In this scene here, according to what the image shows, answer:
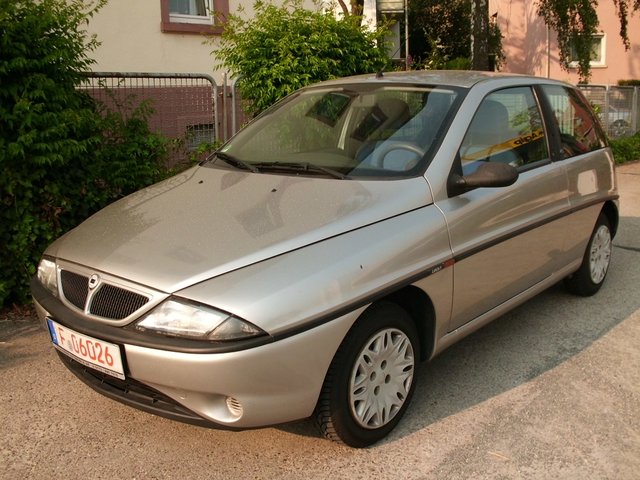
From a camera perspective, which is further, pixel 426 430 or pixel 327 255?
pixel 426 430

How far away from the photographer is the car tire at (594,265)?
4.82m

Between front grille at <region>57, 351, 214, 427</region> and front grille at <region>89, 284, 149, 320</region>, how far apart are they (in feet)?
0.90

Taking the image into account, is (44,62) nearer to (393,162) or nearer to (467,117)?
(393,162)

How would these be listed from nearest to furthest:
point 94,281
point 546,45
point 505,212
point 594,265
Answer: point 94,281 < point 505,212 < point 594,265 < point 546,45

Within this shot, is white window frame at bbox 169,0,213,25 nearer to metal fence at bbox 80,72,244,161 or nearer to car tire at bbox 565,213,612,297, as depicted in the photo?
metal fence at bbox 80,72,244,161

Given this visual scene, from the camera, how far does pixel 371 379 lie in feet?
9.61

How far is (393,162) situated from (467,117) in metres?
0.51

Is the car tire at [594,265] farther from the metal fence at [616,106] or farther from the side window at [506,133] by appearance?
the metal fence at [616,106]

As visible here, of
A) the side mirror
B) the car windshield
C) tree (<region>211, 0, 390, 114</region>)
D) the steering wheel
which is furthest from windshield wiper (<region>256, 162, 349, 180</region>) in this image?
tree (<region>211, 0, 390, 114</region>)

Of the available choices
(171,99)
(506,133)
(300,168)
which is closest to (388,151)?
(300,168)

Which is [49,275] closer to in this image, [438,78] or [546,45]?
[438,78]

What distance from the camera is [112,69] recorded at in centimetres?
801

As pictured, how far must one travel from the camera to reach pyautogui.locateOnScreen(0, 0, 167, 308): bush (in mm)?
4188

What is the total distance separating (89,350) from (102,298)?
0.73 ft
